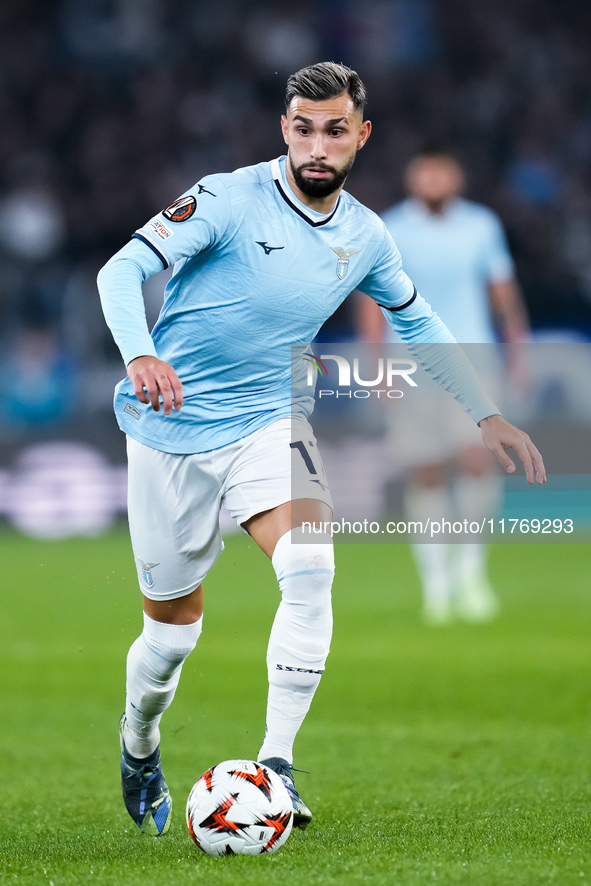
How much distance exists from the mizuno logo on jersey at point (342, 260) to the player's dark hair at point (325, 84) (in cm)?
39

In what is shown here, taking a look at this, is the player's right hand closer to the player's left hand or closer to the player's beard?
the player's beard

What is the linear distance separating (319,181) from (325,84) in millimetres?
266

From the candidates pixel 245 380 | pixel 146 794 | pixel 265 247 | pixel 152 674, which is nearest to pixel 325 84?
pixel 265 247

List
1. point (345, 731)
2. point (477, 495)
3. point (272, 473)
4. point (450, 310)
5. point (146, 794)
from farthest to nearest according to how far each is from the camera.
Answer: point (477, 495) < point (450, 310) < point (345, 731) < point (146, 794) < point (272, 473)

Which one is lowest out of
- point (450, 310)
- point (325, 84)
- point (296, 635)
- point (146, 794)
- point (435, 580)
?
point (435, 580)

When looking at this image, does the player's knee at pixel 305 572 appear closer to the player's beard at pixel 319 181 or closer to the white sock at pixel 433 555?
the player's beard at pixel 319 181

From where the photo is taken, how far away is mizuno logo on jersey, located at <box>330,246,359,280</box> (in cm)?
371

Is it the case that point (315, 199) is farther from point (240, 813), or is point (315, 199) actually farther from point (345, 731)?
point (345, 731)

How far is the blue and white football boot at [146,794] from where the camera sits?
148 inches

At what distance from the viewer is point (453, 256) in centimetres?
812

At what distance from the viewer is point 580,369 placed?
464 inches

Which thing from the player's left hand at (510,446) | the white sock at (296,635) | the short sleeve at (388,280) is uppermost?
the short sleeve at (388,280)

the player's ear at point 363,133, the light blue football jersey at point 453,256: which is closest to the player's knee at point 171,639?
the player's ear at point 363,133

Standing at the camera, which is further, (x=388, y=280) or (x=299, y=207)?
(x=388, y=280)
